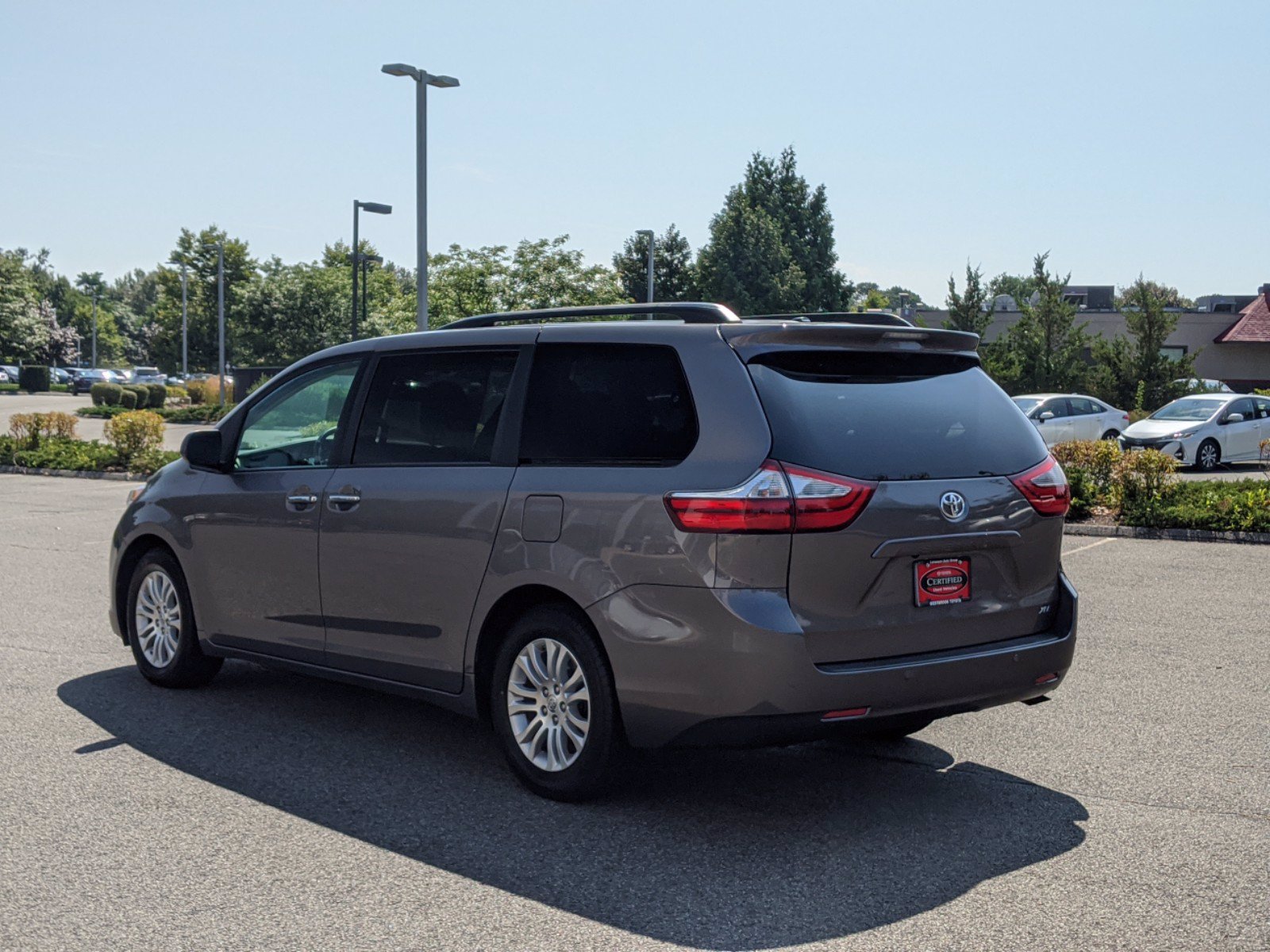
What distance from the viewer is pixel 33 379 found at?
7825 centimetres

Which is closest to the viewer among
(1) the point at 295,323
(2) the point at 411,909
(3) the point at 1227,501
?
(2) the point at 411,909

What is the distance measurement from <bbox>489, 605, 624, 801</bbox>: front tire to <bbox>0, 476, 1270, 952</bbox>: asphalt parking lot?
132mm

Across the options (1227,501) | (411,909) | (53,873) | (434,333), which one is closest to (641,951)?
(411,909)

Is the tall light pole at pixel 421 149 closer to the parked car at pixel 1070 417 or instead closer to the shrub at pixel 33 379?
the parked car at pixel 1070 417

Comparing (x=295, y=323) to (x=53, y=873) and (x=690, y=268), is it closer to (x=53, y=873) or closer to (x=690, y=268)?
(x=690, y=268)

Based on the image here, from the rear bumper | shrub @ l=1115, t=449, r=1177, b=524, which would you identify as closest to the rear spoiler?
the rear bumper

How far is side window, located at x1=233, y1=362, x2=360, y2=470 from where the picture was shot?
641 centimetres

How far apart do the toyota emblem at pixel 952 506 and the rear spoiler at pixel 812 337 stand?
2.03 ft

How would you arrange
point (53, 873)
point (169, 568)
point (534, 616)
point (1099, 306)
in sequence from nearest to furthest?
point (53, 873), point (534, 616), point (169, 568), point (1099, 306)

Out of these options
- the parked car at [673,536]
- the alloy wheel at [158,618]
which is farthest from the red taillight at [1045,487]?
the alloy wheel at [158,618]

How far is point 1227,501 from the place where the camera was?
14.9m

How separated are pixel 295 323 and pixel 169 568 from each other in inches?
2390

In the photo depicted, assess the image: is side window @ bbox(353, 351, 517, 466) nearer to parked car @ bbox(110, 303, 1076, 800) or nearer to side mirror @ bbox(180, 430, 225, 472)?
parked car @ bbox(110, 303, 1076, 800)

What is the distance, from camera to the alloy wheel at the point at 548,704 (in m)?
5.13
